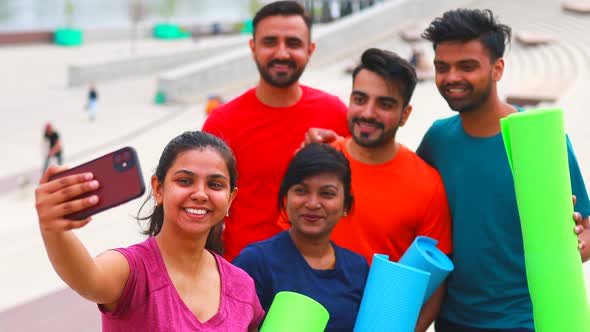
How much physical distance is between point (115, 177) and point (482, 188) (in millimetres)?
1811

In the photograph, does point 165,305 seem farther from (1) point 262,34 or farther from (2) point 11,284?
(2) point 11,284

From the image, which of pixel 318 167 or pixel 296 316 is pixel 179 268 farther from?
pixel 318 167

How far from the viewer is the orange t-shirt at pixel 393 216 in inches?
132

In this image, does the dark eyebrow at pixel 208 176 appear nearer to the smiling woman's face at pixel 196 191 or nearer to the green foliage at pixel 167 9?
the smiling woman's face at pixel 196 191

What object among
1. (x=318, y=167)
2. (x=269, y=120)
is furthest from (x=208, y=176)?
(x=269, y=120)

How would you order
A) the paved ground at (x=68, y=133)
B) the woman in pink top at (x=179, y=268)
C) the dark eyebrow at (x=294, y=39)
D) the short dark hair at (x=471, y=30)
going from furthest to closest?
the paved ground at (x=68, y=133), the dark eyebrow at (x=294, y=39), the short dark hair at (x=471, y=30), the woman in pink top at (x=179, y=268)

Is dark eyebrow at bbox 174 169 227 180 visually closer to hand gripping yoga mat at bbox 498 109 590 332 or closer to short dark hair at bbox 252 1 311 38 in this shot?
hand gripping yoga mat at bbox 498 109 590 332

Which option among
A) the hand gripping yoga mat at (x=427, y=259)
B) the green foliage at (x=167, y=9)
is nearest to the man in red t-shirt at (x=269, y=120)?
the hand gripping yoga mat at (x=427, y=259)

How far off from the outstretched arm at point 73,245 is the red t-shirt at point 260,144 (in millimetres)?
1618

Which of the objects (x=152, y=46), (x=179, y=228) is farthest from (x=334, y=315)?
(x=152, y=46)

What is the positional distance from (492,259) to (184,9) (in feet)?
180

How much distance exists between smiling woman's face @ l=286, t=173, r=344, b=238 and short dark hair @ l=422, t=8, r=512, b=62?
80 cm

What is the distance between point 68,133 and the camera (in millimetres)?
19859

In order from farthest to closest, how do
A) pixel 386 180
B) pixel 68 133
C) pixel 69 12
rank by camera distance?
pixel 69 12, pixel 68 133, pixel 386 180
